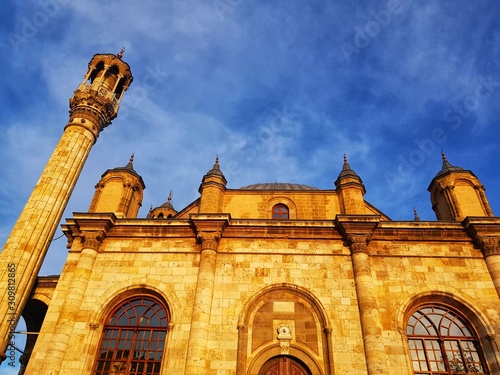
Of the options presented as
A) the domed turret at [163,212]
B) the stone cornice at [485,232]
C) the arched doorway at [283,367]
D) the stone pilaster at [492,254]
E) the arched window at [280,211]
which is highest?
the domed turret at [163,212]

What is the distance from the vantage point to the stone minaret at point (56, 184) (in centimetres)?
1324

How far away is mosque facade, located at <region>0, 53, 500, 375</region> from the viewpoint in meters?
11.9

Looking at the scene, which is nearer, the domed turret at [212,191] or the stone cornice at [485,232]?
the stone cornice at [485,232]

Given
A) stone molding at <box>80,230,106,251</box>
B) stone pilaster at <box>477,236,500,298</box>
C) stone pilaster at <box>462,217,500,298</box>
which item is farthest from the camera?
stone molding at <box>80,230,106,251</box>

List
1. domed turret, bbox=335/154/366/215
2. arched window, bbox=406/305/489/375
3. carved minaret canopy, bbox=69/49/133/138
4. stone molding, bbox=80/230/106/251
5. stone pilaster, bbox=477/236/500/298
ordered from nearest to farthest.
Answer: arched window, bbox=406/305/489/375
stone pilaster, bbox=477/236/500/298
stone molding, bbox=80/230/106/251
domed turret, bbox=335/154/366/215
carved minaret canopy, bbox=69/49/133/138

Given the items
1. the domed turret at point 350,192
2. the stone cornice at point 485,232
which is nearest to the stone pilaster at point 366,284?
the domed turret at point 350,192

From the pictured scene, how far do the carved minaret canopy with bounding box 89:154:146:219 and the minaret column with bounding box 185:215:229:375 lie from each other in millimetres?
4043

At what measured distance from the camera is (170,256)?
14164mm

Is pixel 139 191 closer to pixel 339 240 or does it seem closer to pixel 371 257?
pixel 339 240

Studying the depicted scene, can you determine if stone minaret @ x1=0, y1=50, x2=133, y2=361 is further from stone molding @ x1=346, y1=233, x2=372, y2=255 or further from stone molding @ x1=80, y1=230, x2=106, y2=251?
stone molding @ x1=346, y1=233, x2=372, y2=255

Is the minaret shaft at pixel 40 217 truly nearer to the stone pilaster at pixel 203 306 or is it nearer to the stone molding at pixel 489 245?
the stone pilaster at pixel 203 306

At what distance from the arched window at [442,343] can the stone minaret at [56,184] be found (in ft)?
44.7

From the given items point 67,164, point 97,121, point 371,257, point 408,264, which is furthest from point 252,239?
point 97,121

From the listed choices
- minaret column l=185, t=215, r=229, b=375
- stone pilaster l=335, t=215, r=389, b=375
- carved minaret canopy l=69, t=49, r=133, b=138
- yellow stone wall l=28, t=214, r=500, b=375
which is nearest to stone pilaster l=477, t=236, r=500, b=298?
yellow stone wall l=28, t=214, r=500, b=375
